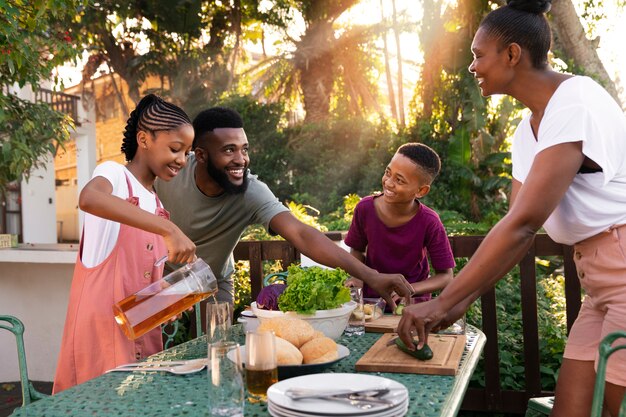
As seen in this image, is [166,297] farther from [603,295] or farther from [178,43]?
[178,43]

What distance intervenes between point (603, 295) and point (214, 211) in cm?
203

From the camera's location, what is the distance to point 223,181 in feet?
11.2

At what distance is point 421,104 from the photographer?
16859 mm

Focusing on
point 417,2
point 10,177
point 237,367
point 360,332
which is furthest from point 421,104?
point 237,367

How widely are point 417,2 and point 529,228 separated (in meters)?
14.0

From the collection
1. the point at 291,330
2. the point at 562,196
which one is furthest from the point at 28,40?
the point at 562,196


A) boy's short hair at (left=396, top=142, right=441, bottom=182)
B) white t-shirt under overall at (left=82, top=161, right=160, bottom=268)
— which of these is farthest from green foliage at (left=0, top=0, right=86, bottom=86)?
boy's short hair at (left=396, top=142, right=441, bottom=182)

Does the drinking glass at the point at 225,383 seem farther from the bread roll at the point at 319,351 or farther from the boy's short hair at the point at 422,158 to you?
the boy's short hair at the point at 422,158

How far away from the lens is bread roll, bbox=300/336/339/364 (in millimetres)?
1984

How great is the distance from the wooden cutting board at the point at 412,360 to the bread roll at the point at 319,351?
0.13 metres

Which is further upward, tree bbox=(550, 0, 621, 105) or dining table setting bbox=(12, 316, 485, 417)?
tree bbox=(550, 0, 621, 105)

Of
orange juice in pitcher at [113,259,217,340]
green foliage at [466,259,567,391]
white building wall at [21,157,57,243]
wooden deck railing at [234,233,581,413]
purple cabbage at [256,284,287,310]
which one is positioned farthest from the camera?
white building wall at [21,157,57,243]

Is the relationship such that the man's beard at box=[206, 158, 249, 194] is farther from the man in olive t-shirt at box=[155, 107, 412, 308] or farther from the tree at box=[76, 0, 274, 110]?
the tree at box=[76, 0, 274, 110]

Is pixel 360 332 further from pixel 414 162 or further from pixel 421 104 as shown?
pixel 421 104
